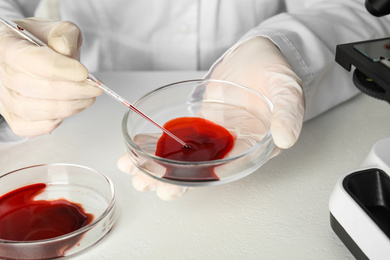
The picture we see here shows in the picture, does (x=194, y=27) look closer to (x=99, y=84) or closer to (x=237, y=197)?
(x=99, y=84)

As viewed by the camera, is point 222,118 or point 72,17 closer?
point 222,118

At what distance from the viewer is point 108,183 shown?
1.13 m

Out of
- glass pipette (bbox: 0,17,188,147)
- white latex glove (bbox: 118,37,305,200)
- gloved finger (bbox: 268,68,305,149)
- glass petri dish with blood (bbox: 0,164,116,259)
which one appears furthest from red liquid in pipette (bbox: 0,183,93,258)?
gloved finger (bbox: 268,68,305,149)

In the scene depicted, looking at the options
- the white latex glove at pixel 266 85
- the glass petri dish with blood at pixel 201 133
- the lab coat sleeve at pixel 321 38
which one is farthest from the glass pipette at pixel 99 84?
the lab coat sleeve at pixel 321 38

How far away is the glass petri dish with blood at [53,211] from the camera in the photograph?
3.20ft

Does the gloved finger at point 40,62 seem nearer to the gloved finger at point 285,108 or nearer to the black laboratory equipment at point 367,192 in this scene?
the gloved finger at point 285,108

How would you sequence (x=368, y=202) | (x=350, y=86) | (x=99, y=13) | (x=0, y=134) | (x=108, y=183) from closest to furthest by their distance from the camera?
(x=368, y=202)
(x=108, y=183)
(x=0, y=134)
(x=350, y=86)
(x=99, y=13)

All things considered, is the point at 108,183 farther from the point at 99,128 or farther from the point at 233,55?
the point at 233,55

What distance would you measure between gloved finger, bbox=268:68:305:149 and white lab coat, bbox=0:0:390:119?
0.38m

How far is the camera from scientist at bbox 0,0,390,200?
116 centimetres

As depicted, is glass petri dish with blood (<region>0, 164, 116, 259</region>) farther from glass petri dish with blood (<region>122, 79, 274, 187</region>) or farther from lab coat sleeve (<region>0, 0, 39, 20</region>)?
lab coat sleeve (<region>0, 0, 39, 20</region>)

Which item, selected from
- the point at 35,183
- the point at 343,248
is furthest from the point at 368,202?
the point at 35,183

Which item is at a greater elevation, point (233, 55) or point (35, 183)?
point (233, 55)

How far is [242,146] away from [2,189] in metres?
0.61
